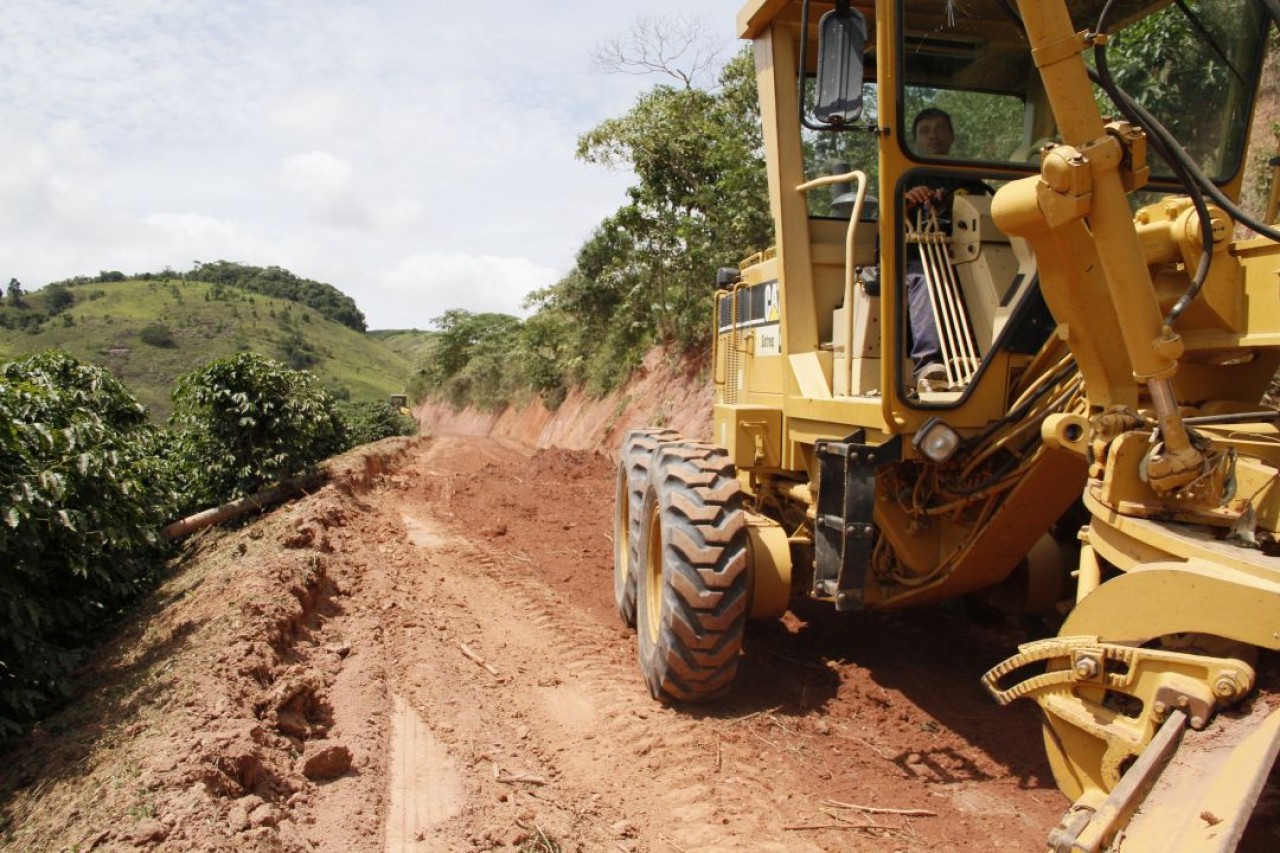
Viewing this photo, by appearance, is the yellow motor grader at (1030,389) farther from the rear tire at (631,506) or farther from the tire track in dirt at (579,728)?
the tire track in dirt at (579,728)

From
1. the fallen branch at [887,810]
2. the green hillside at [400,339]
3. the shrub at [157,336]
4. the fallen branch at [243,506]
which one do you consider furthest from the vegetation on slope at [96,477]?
the green hillside at [400,339]

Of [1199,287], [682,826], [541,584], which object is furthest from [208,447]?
[1199,287]

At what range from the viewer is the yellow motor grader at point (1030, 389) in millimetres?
2486

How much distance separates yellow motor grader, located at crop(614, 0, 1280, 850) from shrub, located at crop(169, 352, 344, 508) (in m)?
6.55

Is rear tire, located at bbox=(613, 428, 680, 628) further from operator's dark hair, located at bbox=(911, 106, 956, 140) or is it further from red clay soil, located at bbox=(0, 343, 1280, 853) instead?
operator's dark hair, located at bbox=(911, 106, 956, 140)

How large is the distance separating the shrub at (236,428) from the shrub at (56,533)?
2.23 m

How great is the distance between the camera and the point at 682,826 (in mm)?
3662

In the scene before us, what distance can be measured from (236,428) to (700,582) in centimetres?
836

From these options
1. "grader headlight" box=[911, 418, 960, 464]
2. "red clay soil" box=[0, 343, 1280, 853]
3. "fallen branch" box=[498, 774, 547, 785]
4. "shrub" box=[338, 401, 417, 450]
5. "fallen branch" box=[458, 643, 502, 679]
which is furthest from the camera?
"shrub" box=[338, 401, 417, 450]

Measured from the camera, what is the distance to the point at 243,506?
1094cm

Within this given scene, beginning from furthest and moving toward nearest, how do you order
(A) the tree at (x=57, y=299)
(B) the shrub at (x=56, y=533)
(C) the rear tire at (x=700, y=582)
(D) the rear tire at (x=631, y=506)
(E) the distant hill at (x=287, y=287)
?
(E) the distant hill at (x=287, y=287), (A) the tree at (x=57, y=299), (D) the rear tire at (x=631, y=506), (B) the shrub at (x=56, y=533), (C) the rear tire at (x=700, y=582)

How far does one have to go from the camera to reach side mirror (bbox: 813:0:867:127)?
3.65 m

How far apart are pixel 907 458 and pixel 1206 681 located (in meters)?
1.73

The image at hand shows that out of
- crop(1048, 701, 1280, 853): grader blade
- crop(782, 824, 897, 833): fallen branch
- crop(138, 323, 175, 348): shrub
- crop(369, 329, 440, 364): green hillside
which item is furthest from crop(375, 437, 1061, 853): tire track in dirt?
crop(369, 329, 440, 364): green hillside
